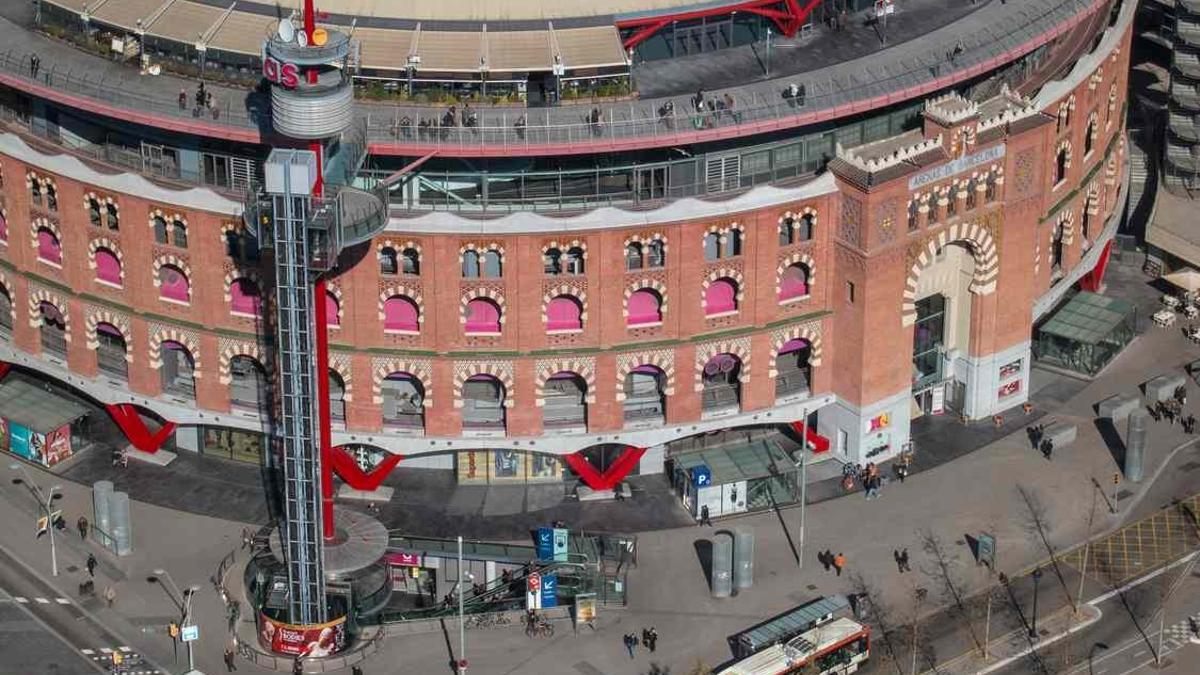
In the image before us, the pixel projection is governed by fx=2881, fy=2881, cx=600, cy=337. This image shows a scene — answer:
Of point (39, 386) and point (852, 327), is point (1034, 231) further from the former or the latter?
point (39, 386)

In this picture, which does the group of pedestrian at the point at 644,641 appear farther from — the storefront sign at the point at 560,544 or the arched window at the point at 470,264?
the arched window at the point at 470,264

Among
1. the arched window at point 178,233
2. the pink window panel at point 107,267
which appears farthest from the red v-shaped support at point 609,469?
the pink window panel at point 107,267

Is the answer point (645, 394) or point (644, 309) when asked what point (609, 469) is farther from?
point (644, 309)

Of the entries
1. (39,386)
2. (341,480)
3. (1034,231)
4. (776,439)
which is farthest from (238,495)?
(1034,231)

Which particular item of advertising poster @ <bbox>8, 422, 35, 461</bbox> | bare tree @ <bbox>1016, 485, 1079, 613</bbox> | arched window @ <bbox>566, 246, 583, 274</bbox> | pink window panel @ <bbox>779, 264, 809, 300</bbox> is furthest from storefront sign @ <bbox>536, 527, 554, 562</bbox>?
advertising poster @ <bbox>8, 422, 35, 461</bbox>

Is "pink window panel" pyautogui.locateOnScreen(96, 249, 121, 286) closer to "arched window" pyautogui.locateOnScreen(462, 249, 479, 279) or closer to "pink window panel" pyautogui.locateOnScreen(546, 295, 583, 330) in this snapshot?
"arched window" pyautogui.locateOnScreen(462, 249, 479, 279)
